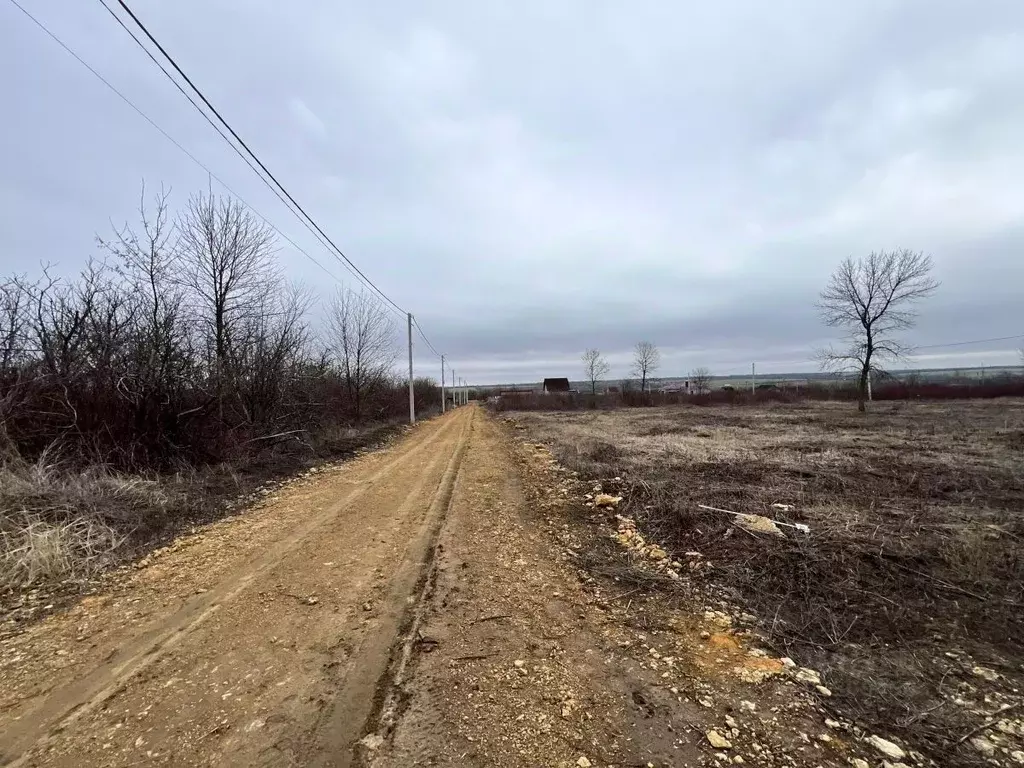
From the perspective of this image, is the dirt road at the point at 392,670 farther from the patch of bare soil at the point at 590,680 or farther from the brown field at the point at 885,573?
the brown field at the point at 885,573

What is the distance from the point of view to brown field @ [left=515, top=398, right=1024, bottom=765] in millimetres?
2797

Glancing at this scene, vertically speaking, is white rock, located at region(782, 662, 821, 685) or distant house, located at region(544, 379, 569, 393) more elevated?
distant house, located at region(544, 379, 569, 393)

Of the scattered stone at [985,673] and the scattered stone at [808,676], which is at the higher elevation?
the scattered stone at [808,676]

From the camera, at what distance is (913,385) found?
52000 mm

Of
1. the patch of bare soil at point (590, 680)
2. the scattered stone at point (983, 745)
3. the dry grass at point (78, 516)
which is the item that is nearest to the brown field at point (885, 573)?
the scattered stone at point (983, 745)

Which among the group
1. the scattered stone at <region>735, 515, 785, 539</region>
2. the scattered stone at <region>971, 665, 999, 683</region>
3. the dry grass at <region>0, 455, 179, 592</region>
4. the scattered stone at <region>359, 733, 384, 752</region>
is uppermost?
the dry grass at <region>0, 455, 179, 592</region>

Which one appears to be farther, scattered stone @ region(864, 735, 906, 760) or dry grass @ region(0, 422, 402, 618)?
dry grass @ region(0, 422, 402, 618)

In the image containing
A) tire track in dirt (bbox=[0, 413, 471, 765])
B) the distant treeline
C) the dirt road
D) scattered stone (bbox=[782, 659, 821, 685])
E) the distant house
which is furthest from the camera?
the distant house

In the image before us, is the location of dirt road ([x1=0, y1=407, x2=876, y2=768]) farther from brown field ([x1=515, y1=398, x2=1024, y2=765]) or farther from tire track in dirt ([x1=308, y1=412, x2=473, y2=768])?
brown field ([x1=515, y1=398, x2=1024, y2=765])

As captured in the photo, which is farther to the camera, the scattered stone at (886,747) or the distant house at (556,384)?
the distant house at (556,384)

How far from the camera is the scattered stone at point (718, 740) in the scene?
2496mm

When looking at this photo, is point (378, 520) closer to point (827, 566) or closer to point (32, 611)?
point (32, 611)

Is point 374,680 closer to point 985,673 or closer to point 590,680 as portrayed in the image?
point 590,680

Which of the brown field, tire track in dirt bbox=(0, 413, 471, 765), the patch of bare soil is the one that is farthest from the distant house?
the patch of bare soil
